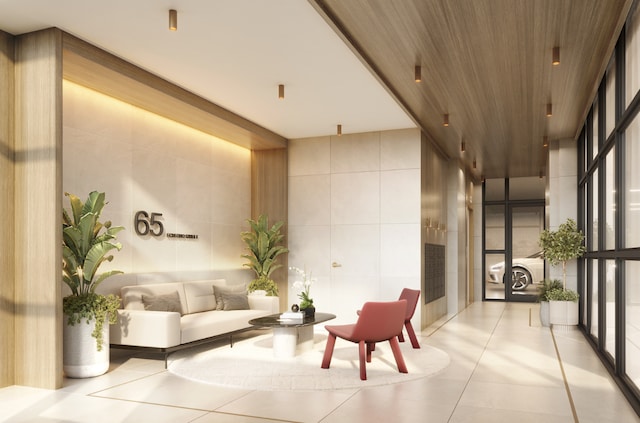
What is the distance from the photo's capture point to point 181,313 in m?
7.23

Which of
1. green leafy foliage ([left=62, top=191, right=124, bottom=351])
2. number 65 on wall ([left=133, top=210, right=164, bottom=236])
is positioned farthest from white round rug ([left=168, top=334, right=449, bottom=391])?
number 65 on wall ([left=133, top=210, right=164, bottom=236])

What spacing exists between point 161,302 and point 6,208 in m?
2.11

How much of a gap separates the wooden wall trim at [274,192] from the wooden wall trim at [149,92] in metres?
0.64

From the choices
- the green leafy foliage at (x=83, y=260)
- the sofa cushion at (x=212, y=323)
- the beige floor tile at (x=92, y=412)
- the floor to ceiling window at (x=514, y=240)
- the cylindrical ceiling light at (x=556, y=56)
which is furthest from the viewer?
the floor to ceiling window at (x=514, y=240)

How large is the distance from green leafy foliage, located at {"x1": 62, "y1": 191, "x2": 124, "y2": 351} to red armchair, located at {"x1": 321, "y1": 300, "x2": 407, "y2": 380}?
2.30 m

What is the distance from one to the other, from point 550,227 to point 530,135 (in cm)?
175

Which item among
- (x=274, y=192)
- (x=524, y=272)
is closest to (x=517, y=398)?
(x=274, y=192)

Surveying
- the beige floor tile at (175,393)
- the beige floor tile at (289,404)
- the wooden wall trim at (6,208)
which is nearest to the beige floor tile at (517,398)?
the beige floor tile at (289,404)

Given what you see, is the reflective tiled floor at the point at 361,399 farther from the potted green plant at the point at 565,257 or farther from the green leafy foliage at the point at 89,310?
the potted green plant at the point at 565,257

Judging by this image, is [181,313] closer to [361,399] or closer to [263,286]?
[263,286]

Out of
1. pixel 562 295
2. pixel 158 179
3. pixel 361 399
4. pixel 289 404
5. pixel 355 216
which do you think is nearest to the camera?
pixel 289 404

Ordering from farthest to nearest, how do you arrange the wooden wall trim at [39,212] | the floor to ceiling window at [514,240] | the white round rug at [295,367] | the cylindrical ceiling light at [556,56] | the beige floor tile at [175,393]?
the floor to ceiling window at [514,240]
the cylindrical ceiling light at [556,56]
the white round rug at [295,367]
the wooden wall trim at [39,212]
the beige floor tile at [175,393]

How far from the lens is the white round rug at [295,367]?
5.28 m

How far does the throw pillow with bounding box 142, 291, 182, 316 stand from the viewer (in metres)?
6.52
